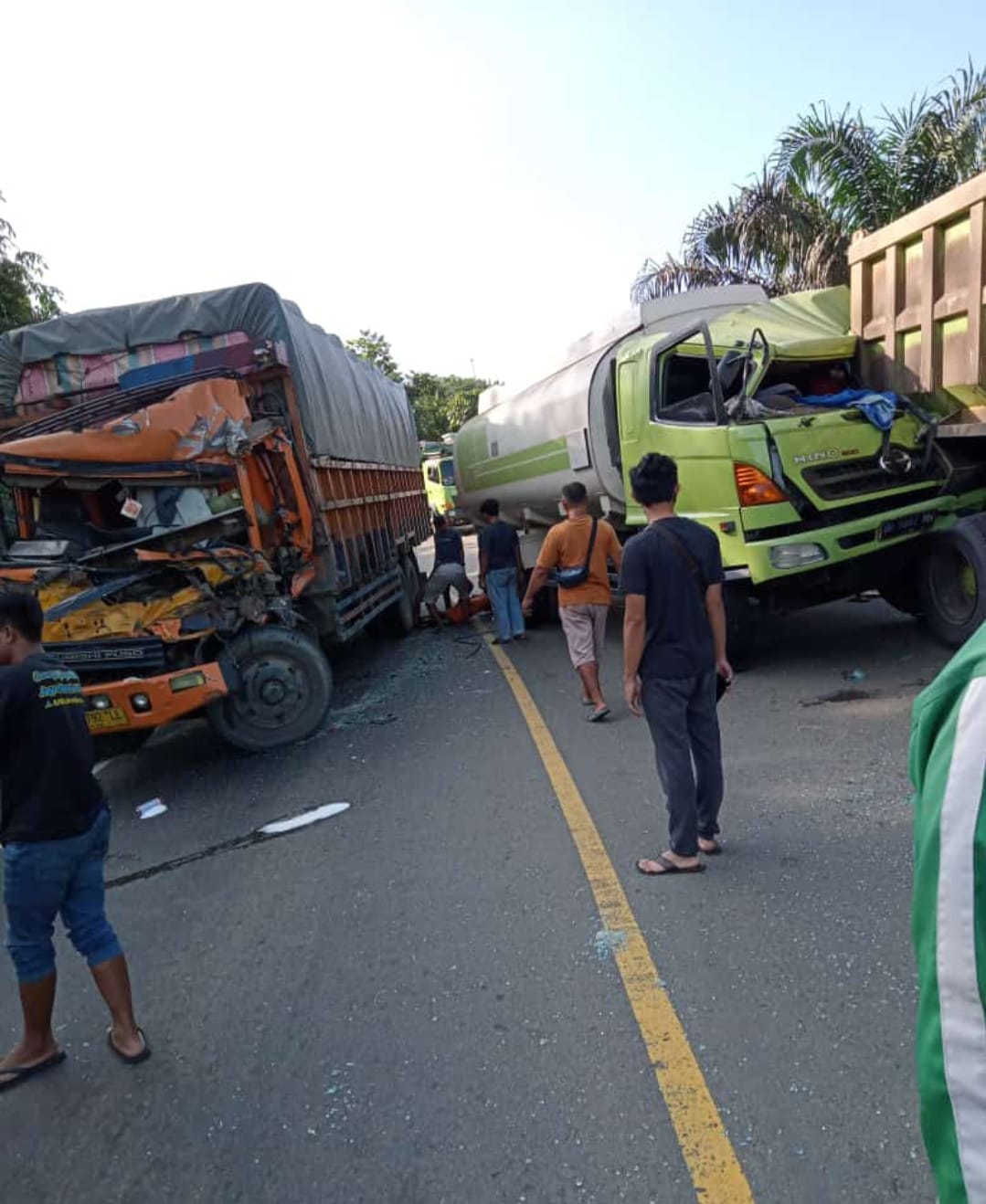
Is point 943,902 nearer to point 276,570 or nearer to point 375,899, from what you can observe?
point 375,899

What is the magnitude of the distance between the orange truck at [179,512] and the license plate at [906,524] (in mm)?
4217

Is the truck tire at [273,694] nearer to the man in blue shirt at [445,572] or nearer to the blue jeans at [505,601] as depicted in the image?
the blue jeans at [505,601]

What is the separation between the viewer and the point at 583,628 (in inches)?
261

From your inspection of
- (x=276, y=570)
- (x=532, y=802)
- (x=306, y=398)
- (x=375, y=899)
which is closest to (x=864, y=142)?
(x=306, y=398)

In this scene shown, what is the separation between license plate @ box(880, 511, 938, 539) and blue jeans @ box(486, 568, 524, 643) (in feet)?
13.4

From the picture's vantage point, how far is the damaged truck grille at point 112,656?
214 inches

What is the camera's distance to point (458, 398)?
47.4 meters

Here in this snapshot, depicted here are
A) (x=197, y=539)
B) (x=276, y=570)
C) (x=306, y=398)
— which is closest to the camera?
(x=197, y=539)

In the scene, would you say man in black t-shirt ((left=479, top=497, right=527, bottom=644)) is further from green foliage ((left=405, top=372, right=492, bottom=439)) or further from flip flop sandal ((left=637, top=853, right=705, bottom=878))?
green foliage ((left=405, top=372, right=492, bottom=439))

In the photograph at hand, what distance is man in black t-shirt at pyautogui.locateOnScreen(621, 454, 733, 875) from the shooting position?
3.80 m

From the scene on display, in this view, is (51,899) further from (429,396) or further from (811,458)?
(429,396)

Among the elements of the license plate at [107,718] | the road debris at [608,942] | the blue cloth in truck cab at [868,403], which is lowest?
the road debris at [608,942]

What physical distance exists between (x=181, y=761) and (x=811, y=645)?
17.8 ft

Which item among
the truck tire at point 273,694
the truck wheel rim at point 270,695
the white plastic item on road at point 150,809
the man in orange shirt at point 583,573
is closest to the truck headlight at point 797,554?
the man in orange shirt at point 583,573
